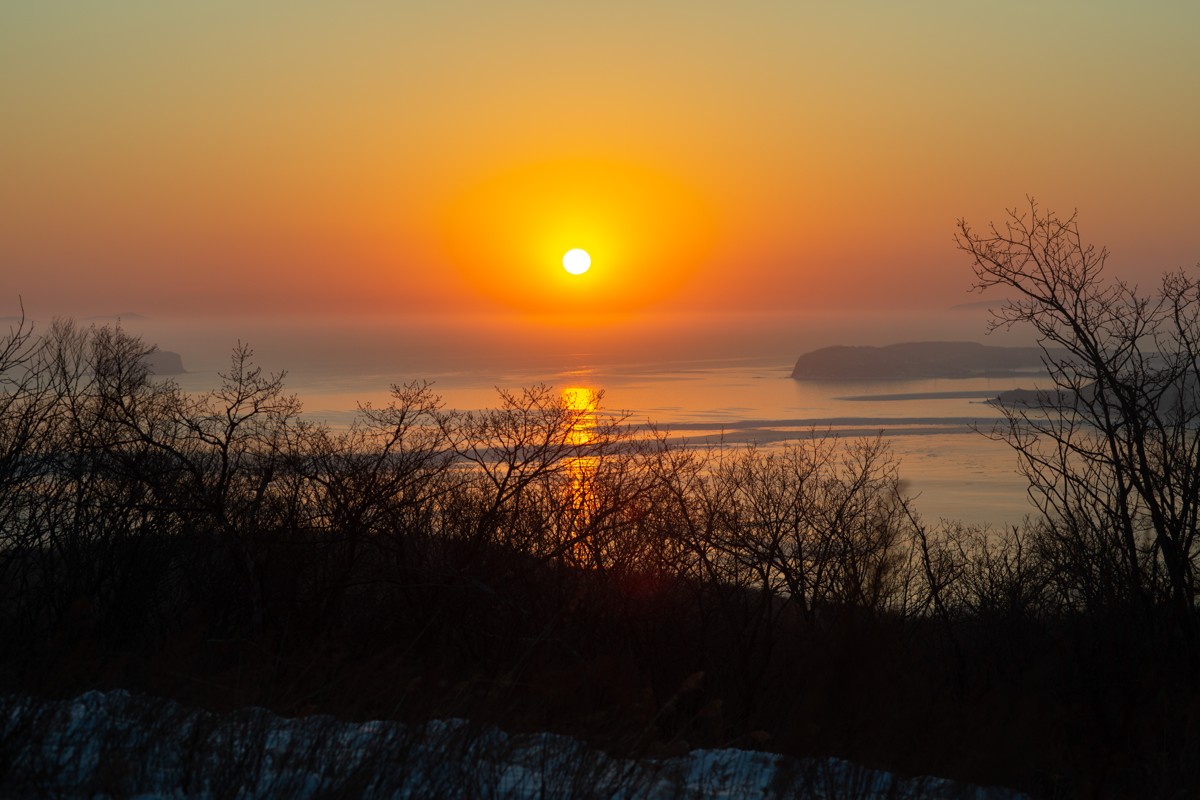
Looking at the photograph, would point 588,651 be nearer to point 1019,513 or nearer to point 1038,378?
point 1019,513

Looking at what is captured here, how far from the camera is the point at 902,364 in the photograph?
119438 mm

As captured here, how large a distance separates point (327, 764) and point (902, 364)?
122 meters

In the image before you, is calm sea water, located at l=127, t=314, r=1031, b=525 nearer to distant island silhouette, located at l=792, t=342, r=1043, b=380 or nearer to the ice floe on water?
distant island silhouette, located at l=792, t=342, r=1043, b=380

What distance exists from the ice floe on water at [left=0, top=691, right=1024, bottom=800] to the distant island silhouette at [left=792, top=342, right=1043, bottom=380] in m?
111

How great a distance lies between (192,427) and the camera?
50.7 ft

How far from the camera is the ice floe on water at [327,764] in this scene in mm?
3879

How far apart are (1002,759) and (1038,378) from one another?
361 ft

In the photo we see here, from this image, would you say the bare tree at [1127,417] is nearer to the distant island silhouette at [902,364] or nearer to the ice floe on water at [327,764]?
the ice floe on water at [327,764]

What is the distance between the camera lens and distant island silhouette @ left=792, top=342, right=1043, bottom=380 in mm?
115250

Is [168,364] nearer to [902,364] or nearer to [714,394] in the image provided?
[714,394]

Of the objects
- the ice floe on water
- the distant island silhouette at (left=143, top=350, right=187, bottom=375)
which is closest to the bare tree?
the ice floe on water

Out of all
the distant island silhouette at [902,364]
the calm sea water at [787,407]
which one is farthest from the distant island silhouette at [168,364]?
the distant island silhouette at [902,364]

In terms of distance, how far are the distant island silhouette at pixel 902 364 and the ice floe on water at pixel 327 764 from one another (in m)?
111

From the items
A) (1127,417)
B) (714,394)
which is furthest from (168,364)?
(1127,417)
